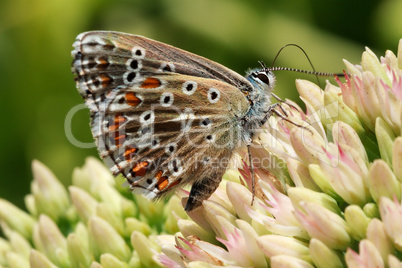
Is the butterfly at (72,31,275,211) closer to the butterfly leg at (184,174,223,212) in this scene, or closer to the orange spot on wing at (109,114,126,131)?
the orange spot on wing at (109,114,126,131)

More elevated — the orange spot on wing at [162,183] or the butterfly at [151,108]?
the butterfly at [151,108]

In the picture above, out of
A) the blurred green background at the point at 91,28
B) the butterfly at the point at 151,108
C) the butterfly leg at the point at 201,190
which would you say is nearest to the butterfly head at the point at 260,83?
the butterfly at the point at 151,108

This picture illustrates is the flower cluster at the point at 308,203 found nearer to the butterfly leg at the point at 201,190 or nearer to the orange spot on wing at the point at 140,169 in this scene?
the butterfly leg at the point at 201,190

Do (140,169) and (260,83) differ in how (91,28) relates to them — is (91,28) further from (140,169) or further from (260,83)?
(140,169)

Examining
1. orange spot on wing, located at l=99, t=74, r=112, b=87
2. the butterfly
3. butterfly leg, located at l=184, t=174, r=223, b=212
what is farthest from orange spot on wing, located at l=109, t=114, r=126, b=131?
butterfly leg, located at l=184, t=174, r=223, b=212

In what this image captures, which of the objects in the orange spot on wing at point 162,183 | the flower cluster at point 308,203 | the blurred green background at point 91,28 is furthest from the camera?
the blurred green background at point 91,28

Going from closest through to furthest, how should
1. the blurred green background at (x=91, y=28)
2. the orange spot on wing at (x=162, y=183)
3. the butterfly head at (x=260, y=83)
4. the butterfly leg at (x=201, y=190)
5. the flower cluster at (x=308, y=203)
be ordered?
the flower cluster at (x=308, y=203) → the butterfly leg at (x=201, y=190) → the orange spot on wing at (x=162, y=183) → the butterfly head at (x=260, y=83) → the blurred green background at (x=91, y=28)
